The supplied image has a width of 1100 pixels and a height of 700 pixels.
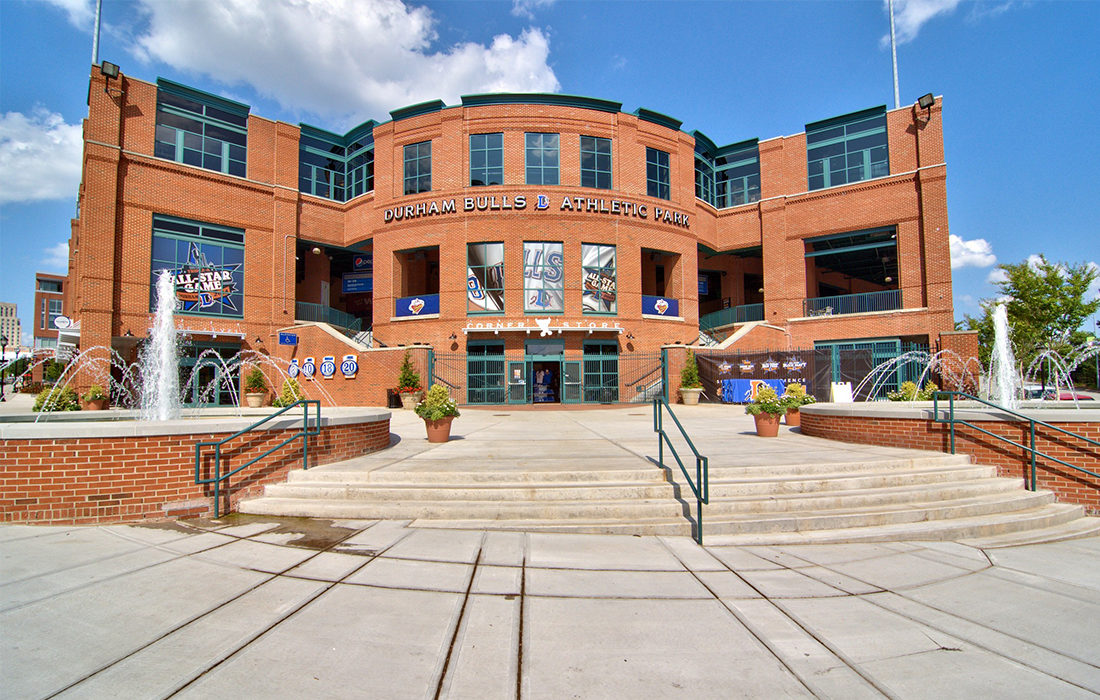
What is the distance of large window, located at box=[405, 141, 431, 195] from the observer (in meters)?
27.6

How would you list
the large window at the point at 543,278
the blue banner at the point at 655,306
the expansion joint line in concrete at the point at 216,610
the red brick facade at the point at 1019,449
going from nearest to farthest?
the expansion joint line in concrete at the point at 216,610
the red brick facade at the point at 1019,449
the large window at the point at 543,278
the blue banner at the point at 655,306

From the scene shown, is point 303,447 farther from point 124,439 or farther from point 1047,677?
point 1047,677

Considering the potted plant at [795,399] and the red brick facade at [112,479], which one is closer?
the red brick facade at [112,479]

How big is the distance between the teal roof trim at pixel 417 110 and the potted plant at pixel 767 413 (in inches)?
910

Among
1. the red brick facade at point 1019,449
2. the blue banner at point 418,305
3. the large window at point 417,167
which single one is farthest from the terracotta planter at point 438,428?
the large window at point 417,167

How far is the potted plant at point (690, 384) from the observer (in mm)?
24453

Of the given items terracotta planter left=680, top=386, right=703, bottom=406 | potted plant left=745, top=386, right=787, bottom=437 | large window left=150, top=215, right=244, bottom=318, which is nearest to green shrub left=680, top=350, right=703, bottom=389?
terracotta planter left=680, top=386, right=703, bottom=406

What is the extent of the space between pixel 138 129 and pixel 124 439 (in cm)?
2639

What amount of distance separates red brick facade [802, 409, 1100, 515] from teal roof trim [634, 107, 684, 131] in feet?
76.9

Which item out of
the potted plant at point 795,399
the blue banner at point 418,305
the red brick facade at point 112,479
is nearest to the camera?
the red brick facade at point 112,479

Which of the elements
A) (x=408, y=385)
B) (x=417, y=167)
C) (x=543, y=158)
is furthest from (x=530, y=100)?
(x=408, y=385)

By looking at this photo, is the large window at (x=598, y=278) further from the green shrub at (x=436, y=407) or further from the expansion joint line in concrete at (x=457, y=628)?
the expansion joint line in concrete at (x=457, y=628)

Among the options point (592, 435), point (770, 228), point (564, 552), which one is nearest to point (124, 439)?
point (564, 552)

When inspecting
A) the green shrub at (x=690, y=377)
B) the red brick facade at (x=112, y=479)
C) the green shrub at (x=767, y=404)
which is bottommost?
the red brick facade at (x=112, y=479)
